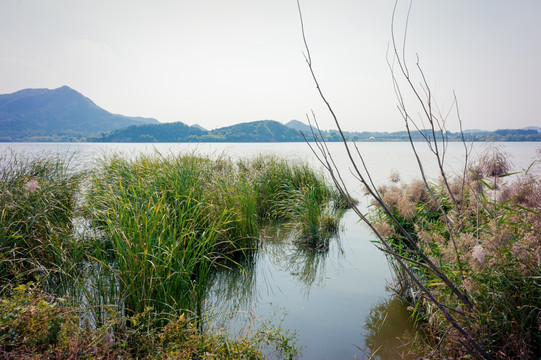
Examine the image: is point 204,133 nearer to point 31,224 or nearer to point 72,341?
point 31,224

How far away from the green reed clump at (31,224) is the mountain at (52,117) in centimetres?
7706

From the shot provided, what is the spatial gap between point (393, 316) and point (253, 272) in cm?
212

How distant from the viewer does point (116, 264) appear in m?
3.95

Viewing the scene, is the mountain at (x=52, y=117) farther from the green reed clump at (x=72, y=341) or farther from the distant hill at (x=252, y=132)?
the green reed clump at (x=72, y=341)

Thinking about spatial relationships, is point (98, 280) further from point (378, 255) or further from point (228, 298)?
point (378, 255)

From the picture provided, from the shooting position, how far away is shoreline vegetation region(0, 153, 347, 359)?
2.01 m

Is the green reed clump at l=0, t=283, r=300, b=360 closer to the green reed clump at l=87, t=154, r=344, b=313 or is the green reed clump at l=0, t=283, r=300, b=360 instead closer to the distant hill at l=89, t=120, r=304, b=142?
the green reed clump at l=87, t=154, r=344, b=313

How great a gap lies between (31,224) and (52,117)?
408 ft

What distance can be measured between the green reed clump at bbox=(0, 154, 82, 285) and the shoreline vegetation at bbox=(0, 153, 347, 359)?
0.7 inches

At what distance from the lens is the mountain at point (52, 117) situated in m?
72.1

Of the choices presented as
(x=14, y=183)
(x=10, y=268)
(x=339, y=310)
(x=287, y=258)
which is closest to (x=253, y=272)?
(x=287, y=258)

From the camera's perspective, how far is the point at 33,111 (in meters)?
94.3

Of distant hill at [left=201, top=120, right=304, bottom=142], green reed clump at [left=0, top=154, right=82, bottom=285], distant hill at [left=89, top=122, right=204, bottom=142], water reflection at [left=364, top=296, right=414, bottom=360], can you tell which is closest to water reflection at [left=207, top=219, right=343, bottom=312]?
water reflection at [left=364, top=296, right=414, bottom=360]

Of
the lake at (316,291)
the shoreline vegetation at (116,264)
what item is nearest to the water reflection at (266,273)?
the lake at (316,291)
